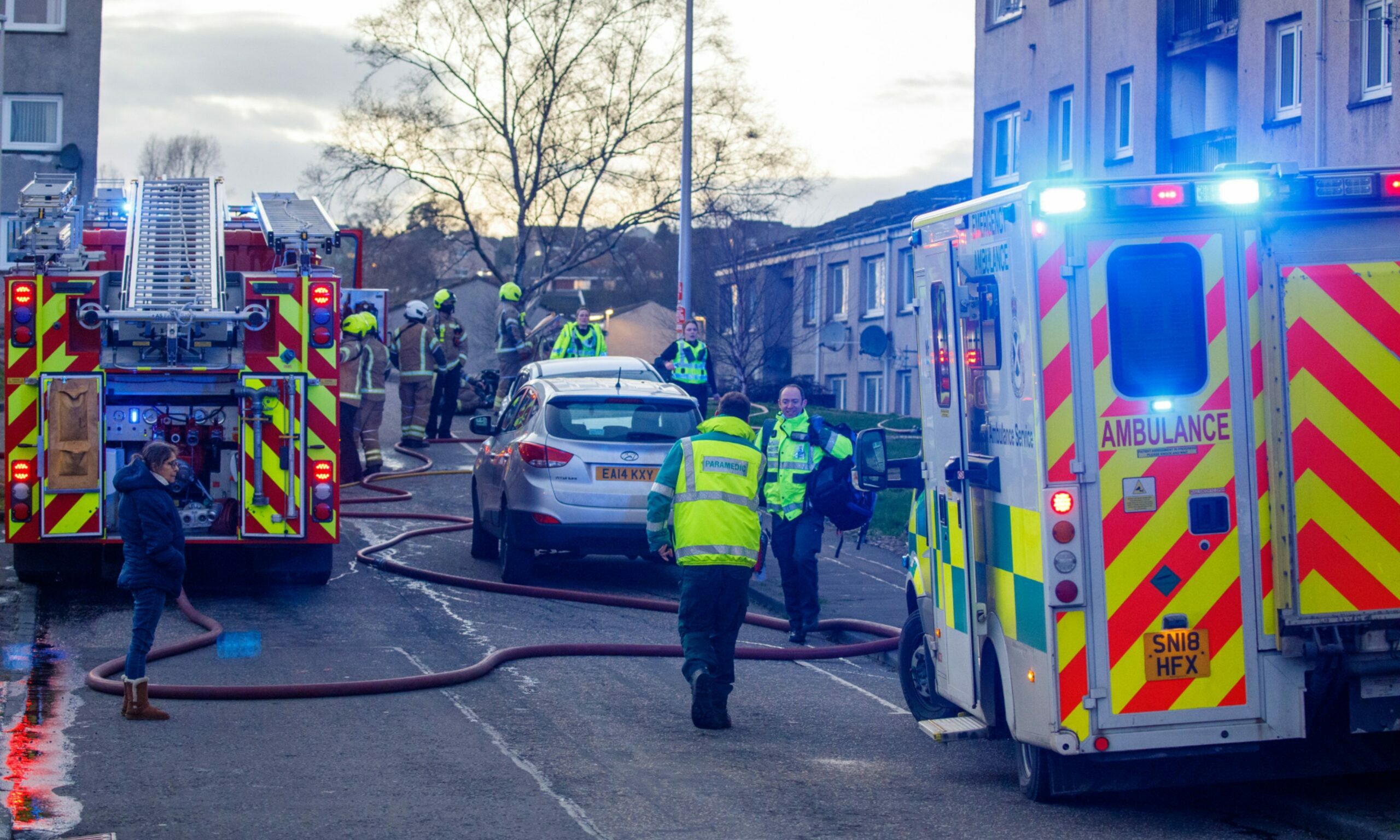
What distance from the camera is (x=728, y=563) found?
8266 mm

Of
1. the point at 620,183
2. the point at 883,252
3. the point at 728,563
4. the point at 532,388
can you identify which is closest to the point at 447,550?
the point at 532,388

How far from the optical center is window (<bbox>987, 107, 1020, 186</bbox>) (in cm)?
2725

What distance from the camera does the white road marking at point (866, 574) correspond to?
1280 centimetres

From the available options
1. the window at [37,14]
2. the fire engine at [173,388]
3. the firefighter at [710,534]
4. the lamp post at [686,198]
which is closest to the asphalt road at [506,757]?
the firefighter at [710,534]

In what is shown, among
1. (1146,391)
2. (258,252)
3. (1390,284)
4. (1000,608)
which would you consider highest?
(258,252)

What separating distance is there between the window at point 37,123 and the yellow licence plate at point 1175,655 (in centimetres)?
4096

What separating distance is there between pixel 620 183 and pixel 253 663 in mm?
37499

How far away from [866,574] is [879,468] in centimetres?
598

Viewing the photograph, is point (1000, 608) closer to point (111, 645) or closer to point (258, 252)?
point (111, 645)

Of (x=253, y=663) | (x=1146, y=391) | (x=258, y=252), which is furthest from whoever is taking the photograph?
(x=258, y=252)

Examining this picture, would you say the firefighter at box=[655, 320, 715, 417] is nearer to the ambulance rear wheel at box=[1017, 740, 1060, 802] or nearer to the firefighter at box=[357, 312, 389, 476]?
the firefighter at box=[357, 312, 389, 476]

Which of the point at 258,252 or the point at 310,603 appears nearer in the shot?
the point at 310,603

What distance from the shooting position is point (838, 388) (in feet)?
146

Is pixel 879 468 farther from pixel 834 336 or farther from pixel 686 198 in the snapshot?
pixel 834 336
